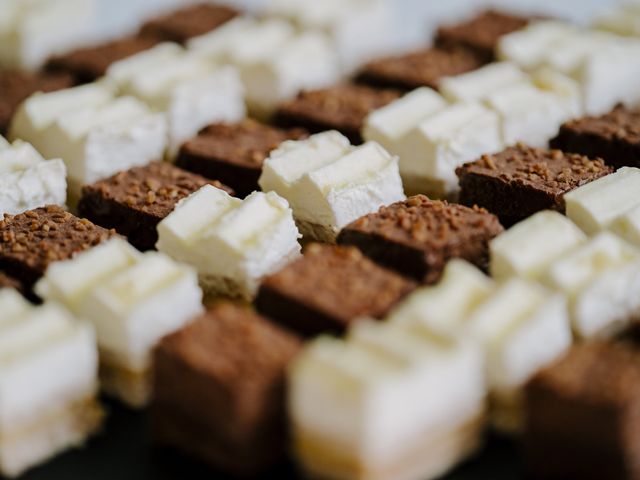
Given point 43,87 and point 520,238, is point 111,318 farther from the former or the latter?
point 43,87

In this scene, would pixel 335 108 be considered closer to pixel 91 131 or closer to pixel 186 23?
pixel 91 131

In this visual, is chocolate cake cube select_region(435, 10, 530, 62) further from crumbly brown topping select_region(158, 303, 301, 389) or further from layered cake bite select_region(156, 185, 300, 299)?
crumbly brown topping select_region(158, 303, 301, 389)

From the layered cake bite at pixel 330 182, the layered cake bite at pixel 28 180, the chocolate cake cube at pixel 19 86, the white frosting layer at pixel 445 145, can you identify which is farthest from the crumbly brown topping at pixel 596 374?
the chocolate cake cube at pixel 19 86

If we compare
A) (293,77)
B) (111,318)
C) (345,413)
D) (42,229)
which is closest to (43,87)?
(293,77)

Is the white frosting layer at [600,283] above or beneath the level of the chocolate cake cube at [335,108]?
above

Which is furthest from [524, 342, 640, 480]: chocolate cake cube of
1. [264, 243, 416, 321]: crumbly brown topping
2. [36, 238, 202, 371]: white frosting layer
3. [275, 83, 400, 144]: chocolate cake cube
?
[275, 83, 400, 144]: chocolate cake cube

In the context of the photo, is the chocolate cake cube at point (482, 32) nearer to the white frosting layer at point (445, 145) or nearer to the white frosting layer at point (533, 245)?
the white frosting layer at point (445, 145)
